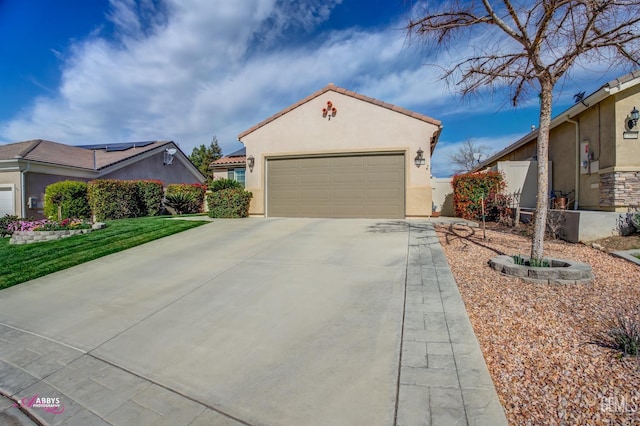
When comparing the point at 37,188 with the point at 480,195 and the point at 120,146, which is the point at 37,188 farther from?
the point at 480,195

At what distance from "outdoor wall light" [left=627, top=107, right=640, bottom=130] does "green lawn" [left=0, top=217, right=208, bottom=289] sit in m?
12.4

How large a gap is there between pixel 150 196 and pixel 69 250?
829cm

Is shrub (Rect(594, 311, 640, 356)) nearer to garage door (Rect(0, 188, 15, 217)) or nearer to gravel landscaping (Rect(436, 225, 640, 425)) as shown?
gravel landscaping (Rect(436, 225, 640, 425))

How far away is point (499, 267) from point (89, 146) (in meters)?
24.2

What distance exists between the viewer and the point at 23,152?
1391 cm

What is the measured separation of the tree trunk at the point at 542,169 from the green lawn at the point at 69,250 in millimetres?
8219

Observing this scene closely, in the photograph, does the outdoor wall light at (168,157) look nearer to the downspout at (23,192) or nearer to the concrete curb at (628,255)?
the downspout at (23,192)

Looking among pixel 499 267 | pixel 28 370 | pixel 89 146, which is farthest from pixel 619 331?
pixel 89 146

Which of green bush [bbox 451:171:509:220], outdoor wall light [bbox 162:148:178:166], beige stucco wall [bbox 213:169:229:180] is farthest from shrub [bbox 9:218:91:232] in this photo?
green bush [bbox 451:171:509:220]

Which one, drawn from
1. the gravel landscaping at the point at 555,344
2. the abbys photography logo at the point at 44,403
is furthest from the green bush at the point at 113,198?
the gravel landscaping at the point at 555,344

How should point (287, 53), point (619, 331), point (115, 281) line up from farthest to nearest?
point (287, 53)
point (115, 281)
point (619, 331)

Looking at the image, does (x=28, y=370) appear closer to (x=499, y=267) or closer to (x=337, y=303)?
(x=337, y=303)

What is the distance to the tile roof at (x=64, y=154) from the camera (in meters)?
14.0

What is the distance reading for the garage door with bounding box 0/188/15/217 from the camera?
13.3 metres
